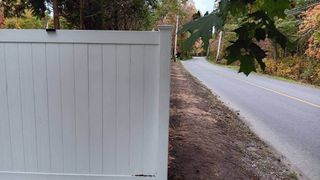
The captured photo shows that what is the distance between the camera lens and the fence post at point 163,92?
12.3 ft

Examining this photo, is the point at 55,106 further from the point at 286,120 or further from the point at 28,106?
the point at 286,120

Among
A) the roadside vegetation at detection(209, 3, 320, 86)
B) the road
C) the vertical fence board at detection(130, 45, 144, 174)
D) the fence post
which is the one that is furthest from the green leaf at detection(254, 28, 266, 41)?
the roadside vegetation at detection(209, 3, 320, 86)

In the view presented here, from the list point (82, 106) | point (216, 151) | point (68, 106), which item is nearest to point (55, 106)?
point (68, 106)

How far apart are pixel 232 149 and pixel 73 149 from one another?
309cm

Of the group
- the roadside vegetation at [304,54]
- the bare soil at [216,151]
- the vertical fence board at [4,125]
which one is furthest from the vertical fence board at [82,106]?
the roadside vegetation at [304,54]

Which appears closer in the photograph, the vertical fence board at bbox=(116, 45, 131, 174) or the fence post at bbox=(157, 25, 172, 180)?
the fence post at bbox=(157, 25, 172, 180)

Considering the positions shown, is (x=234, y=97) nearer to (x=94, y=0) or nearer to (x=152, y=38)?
(x=94, y=0)

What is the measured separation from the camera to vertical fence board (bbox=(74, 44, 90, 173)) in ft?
12.8

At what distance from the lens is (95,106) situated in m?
3.97

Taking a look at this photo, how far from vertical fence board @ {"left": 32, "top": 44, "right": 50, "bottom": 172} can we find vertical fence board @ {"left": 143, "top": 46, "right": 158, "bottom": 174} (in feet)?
3.46

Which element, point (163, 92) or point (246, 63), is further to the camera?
point (163, 92)

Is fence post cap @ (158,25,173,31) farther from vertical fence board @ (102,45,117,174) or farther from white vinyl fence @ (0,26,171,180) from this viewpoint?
vertical fence board @ (102,45,117,174)

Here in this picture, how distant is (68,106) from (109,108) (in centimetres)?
43

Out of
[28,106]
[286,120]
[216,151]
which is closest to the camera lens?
[28,106]
